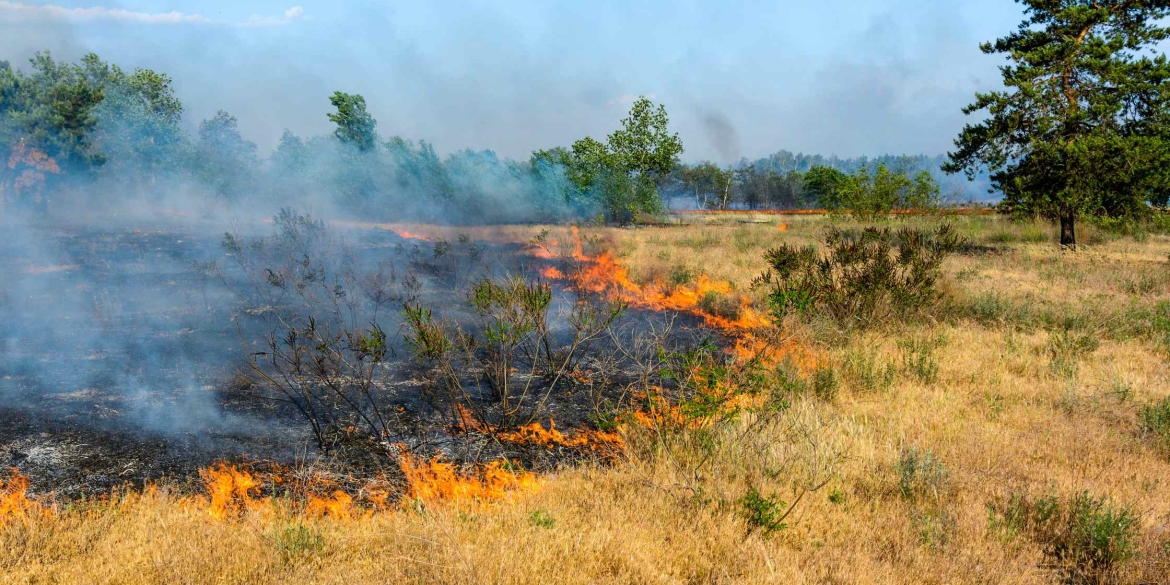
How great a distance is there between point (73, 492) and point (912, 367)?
8082mm

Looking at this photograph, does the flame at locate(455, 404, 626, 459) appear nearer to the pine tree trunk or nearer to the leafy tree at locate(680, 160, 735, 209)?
the pine tree trunk

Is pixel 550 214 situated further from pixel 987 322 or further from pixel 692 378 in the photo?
pixel 692 378

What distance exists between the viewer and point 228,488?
4.07 m

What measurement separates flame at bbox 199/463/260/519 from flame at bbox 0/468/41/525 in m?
0.94

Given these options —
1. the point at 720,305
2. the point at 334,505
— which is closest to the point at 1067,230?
the point at 720,305

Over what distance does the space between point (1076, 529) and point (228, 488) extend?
5.65m

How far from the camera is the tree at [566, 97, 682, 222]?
97.8 feet

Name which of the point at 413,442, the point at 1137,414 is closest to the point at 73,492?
the point at 413,442

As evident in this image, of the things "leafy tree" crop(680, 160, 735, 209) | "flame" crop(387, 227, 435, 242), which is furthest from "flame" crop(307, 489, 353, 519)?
"leafy tree" crop(680, 160, 735, 209)

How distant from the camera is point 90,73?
→ 33.8m

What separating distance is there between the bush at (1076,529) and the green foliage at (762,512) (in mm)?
1356

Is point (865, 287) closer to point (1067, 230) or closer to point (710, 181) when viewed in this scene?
point (1067, 230)

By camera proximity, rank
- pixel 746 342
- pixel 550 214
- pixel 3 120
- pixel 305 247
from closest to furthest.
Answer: pixel 746 342 < pixel 305 247 < pixel 3 120 < pixel 550 214

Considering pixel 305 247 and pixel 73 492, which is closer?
pixel 73 492
